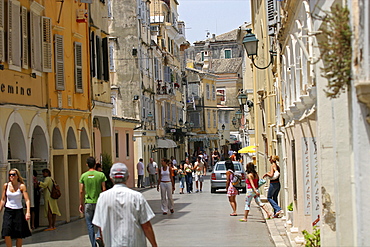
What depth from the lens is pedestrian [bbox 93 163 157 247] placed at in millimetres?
8180

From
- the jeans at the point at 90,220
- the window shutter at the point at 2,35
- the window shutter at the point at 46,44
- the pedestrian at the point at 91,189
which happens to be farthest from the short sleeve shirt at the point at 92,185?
the window shutter at the point at 46,44

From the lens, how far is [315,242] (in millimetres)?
11695

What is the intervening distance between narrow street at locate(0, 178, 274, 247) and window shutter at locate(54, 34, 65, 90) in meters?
4.43

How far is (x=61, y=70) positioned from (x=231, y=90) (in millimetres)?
76278

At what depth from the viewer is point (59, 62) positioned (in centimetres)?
2403

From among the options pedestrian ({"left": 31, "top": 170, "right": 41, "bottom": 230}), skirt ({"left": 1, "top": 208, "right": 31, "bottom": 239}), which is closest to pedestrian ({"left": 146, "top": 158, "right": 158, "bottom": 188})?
pedestrian ({"left": 31, "top": 170, "right": 41, "bottom": 230})

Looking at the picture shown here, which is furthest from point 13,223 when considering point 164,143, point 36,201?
point 164,143

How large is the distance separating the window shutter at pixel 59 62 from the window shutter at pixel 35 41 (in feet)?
6.27

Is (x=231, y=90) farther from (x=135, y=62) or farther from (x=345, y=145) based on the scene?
(x=345, y=145)

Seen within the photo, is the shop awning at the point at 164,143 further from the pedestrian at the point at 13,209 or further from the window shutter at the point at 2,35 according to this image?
the pedestrian at the point at 13,209

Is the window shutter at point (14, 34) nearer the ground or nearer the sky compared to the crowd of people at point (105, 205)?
nearer the sky

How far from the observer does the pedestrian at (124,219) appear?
26.8 feet

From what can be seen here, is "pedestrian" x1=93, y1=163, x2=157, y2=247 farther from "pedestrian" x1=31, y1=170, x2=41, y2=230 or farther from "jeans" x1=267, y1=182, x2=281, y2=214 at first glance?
"pedestrian" x1=31, y1=170, x2=41, y2=230

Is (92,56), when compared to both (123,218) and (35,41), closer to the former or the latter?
(35,41)
